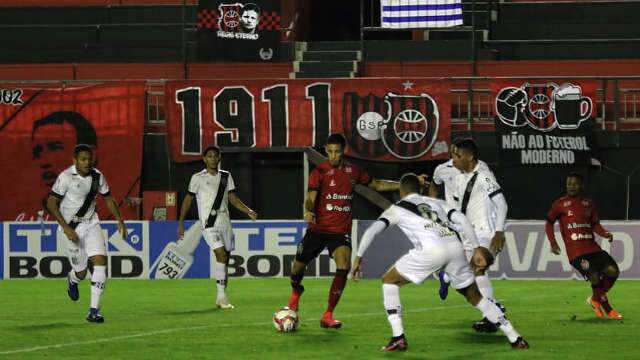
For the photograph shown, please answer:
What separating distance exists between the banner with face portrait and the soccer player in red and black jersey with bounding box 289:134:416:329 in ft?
44.3

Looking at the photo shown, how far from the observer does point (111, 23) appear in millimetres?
34500

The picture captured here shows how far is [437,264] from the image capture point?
→ 531 inches

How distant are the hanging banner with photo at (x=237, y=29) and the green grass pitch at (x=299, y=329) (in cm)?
856

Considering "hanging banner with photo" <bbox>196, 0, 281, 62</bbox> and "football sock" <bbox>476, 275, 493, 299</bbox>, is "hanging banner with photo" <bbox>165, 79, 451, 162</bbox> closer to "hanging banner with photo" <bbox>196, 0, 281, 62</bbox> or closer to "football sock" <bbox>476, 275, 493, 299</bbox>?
"hanging banner with photo" <bbox>196, 0, 281, 62</bbox>

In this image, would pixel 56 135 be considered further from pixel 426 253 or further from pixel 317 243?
pixel 426 253

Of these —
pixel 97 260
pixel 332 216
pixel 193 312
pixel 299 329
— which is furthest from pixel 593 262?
pixel 97 260

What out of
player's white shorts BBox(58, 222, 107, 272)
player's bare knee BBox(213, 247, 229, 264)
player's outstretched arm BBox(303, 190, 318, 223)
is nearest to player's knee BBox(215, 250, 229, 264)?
player's bare knee BBox(213, 247, 229, 264)

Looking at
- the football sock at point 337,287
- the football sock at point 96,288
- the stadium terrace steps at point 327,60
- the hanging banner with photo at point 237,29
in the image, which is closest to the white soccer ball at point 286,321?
the football sock at point 337,287

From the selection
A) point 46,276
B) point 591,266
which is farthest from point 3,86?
point 591,266

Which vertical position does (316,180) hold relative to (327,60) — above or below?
below

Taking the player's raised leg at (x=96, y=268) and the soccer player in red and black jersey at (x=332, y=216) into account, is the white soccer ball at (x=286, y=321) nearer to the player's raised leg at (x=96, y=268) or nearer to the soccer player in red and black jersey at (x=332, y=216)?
the soccer player in red and black jersey at (x=332, y=216)

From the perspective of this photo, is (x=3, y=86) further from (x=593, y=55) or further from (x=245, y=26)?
(x=593, y=55)

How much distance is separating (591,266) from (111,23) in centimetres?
1914

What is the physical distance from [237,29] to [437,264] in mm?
18093
